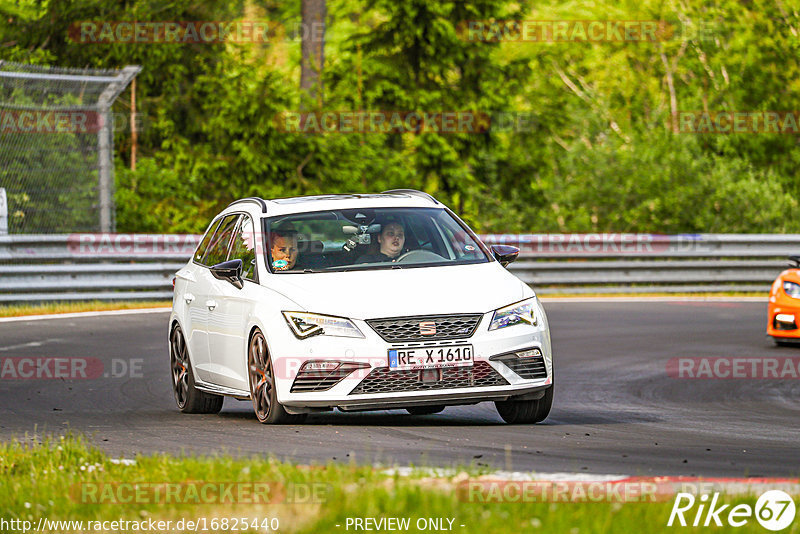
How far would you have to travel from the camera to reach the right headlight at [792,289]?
16.1 meters

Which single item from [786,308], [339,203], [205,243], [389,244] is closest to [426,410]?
[389,244]

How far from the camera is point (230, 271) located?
33.3ft

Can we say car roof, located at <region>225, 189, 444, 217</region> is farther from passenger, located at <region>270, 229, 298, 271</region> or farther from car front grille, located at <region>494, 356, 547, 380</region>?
car front grille, located at <region>494, 356, 547, 380</region>

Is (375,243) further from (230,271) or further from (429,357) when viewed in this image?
(429,357)

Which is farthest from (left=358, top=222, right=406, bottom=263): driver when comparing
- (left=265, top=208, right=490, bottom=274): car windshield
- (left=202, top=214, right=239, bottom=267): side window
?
(left=202, top=214, right=239, bottom=267): side window

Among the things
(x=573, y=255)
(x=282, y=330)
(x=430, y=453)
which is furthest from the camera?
(x=573, y=255)

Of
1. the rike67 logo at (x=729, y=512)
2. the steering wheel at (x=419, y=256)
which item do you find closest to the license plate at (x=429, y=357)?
the steering wheel at (x=419, y=256)

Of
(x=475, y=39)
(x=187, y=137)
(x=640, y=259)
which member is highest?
(x=475, y=39)

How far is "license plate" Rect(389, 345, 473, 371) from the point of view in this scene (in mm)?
9016

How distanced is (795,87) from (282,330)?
27594 millimetres

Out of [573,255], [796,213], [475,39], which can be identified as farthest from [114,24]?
[796,213]

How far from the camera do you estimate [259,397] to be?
963cm

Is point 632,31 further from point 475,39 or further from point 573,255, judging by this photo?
point 573,255

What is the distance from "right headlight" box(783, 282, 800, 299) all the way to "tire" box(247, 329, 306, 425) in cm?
824
